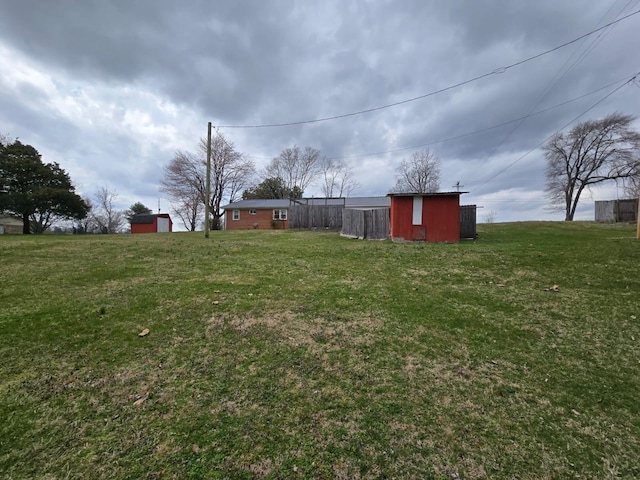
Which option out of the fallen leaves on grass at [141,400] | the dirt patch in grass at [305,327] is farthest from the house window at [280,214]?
the fallen leaves on grass at [141,400]

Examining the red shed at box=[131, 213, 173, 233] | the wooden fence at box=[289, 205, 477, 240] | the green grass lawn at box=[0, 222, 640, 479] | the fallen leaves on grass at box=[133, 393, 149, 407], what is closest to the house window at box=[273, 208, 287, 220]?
the wooden fence at box=[289, 205, 477, 240]

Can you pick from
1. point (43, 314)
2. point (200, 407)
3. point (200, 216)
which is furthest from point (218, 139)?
point (200, 407)

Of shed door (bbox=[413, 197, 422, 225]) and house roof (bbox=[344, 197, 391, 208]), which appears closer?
shed door (bbox=[413, 197, 422, 225])

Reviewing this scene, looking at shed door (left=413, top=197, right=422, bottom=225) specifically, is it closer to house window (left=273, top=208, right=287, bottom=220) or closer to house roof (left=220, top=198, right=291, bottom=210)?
house window (left=273, top=208, right=287, bottom=220)

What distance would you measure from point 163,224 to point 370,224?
32.2 metres

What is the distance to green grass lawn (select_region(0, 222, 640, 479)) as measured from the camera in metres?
2.14

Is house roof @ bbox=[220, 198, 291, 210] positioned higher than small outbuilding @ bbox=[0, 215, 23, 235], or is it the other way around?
house roof @ bbox=[220, 198, 291, 210]

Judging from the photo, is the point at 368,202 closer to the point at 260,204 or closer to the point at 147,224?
the point at 260,204

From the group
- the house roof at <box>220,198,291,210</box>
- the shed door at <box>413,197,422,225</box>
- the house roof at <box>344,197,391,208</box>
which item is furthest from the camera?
the house roof at <box>220,198,291,210</box>

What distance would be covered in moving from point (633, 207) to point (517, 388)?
28794 mm

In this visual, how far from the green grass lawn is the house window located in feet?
77.4

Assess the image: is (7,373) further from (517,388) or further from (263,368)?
(517,388)

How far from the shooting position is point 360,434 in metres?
2.37

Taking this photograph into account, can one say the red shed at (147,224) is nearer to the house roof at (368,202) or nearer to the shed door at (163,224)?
the shed door at (163,224)
